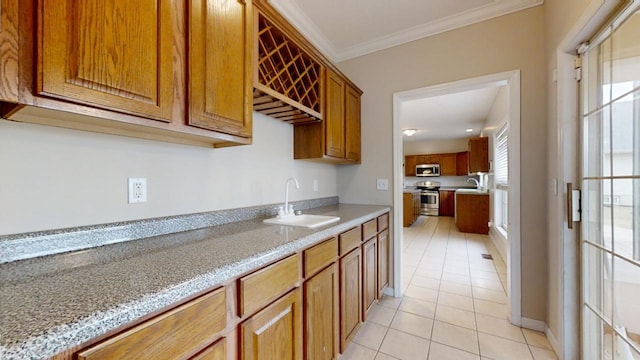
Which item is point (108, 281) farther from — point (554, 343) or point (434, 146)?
point (434, 146)

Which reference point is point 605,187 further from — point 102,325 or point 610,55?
point 102,325

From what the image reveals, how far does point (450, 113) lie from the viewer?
195 inches

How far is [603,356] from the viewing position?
1.33 metres

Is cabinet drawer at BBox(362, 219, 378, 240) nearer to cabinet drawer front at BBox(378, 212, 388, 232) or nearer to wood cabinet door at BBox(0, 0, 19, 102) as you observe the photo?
cabinet drawer front at BBox(378, 212, 388, 232)

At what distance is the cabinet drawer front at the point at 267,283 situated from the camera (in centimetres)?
86

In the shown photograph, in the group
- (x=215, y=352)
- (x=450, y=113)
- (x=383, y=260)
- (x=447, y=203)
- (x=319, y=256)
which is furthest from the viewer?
(x=447, y=203)

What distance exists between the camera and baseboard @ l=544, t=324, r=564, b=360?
1.58 meters

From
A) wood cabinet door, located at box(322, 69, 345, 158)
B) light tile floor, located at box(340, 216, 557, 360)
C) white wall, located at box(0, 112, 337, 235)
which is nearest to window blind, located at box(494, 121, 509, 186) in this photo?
light tile floor, located at box(340, 216, 557, 360)

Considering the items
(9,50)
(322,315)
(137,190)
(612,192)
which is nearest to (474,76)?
(612,192)

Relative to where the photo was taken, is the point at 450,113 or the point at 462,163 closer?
the point at 450,113

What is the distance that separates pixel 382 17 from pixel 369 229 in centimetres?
182

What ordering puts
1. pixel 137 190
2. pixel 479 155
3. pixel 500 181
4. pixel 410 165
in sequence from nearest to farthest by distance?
pixel 137 190, pixel 500 181, pixel 479 155, pixel 410 165

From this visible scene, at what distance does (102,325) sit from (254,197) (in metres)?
1.32

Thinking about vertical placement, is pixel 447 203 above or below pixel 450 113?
below
